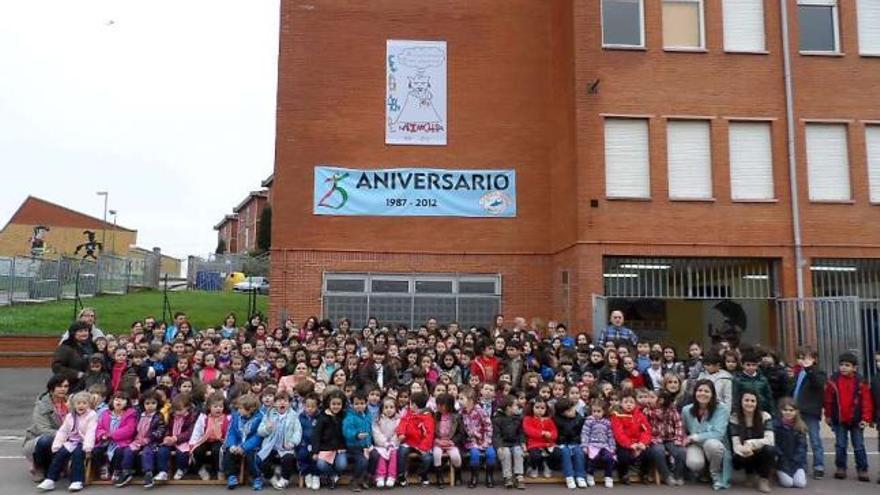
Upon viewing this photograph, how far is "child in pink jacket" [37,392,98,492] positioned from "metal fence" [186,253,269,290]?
34924 millimetres

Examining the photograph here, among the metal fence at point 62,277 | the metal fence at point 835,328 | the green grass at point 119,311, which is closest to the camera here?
the metal fence at point 835,328

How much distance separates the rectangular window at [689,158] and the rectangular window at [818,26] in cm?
363

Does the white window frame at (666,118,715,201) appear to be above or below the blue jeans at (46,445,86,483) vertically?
above

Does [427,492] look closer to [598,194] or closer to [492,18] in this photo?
[598,194]

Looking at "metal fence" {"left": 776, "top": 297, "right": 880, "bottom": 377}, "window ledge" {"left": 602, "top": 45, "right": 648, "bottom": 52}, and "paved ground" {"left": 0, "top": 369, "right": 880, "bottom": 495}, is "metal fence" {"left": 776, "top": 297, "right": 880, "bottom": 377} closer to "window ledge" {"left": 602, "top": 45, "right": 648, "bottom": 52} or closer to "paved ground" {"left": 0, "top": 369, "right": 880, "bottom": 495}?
"paved ground" {"left": 0, "top": 369, "right": 880, "bottom": 495}

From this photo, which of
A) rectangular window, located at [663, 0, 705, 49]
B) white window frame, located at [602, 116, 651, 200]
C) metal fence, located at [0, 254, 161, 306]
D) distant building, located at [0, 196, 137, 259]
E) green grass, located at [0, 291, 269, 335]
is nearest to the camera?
white window frame, located at [602, 116, 651, 200]

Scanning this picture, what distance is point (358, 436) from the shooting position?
31.4ft

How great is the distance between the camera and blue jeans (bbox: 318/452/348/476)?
9445mm

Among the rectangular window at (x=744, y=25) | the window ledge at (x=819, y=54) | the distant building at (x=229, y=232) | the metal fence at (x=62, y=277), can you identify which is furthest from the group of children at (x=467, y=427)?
the distant building at (x=229, y=232)

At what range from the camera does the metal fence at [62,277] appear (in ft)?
84.1

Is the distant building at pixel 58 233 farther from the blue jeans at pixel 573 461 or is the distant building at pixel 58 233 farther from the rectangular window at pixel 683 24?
the blue jeans at pixel 573 461

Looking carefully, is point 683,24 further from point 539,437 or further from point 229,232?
point 229,232

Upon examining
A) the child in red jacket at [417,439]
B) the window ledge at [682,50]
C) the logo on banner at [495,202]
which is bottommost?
the child in red jacket at [417,439]

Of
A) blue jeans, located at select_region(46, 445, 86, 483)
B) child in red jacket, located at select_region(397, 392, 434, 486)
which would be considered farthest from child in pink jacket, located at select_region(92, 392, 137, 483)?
child in red jacket, located at select_region(397, 392, 434, 486)
